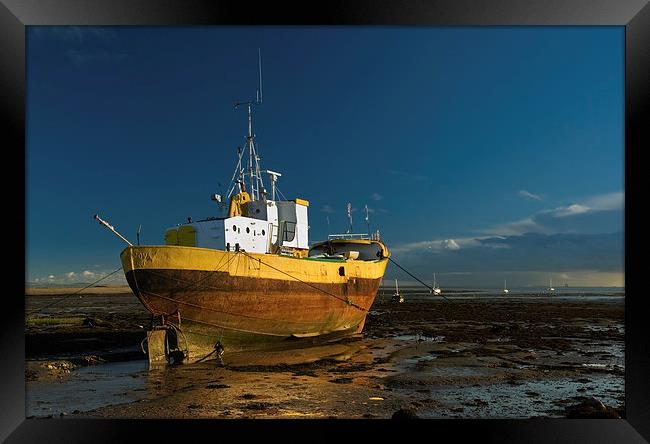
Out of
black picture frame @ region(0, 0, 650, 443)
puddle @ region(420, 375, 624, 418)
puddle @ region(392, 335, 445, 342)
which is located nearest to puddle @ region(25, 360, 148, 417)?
black picture frame @ region(0, 0, 650, 443)

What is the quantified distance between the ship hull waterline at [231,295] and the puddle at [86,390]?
5.77 feet

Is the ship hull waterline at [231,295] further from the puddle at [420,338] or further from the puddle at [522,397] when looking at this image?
the puddle at [522,397]

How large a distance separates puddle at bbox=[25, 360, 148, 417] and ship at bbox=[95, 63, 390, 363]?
1.25 metres

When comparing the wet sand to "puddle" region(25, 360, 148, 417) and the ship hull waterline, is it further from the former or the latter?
the ship hull waterline

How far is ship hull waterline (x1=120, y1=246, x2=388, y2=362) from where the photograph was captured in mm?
13172

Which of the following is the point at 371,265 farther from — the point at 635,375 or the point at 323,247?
the point at 635,375

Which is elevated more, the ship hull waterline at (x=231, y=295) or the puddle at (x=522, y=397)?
the ship hull waterline at (x=231, y=295)

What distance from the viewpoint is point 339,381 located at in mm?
11734
